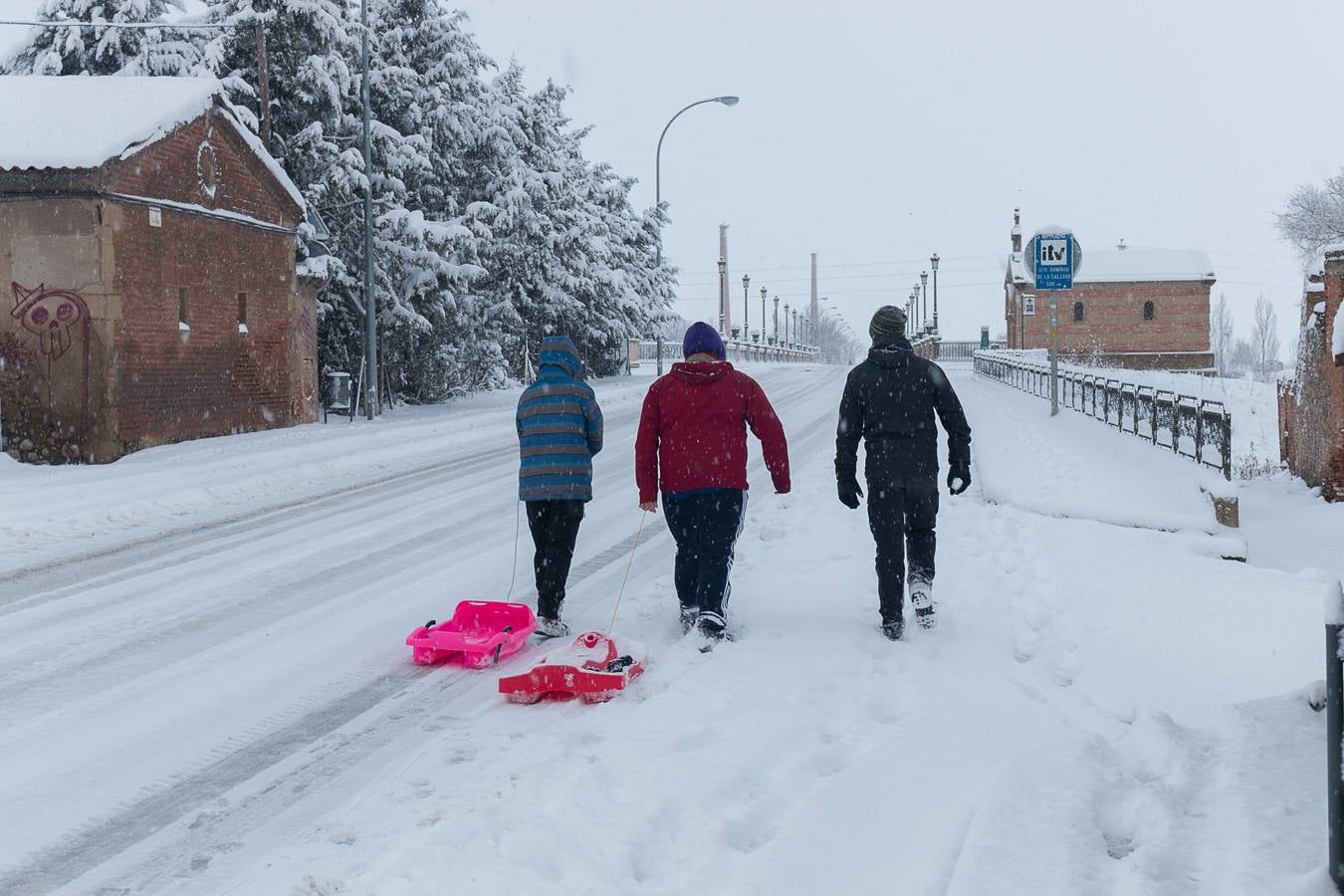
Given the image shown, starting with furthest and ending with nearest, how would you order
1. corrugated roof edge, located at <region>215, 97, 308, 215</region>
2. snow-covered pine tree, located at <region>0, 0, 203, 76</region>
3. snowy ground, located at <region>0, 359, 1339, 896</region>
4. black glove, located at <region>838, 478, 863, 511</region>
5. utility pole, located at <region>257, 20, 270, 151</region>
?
snow-covered pine tree, located at <region>0, 0, 203, 76</region> → utility pole, located at <region>257, 20, 270, 151</region> → corrugated roof edge, located at <region>215, 97, 308, 215</region> → black glove, located at <region>838, 478, 863, 511</region> → snowy ground, located at <region>0, 359, 1339, 896</region>

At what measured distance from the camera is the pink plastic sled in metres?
6.27

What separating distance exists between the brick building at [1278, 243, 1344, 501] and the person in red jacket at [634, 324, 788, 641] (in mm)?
7828

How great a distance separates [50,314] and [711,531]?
15195 mm

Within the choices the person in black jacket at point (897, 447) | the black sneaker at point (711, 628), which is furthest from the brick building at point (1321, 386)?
the black sneaker at point (711, 628)

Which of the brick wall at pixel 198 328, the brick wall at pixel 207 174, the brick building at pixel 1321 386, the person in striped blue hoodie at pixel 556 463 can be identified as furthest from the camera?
the brick wall at pixel 207 174

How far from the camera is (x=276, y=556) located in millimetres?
9602

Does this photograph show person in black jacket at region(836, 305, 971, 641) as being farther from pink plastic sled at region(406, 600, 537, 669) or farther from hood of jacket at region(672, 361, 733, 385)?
pink plastic sled at region(406, 600, 537, 669)

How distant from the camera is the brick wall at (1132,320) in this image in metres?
77.9

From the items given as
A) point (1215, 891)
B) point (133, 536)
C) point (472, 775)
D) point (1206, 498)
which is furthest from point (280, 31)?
point (1215, 891)

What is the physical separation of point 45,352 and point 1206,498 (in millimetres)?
16717

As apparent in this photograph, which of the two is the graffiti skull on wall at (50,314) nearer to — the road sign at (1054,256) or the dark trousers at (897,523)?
the dark trousers at (897,523)

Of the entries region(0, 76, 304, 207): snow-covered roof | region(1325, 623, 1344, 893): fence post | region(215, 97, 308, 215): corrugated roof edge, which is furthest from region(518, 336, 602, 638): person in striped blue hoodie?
region(215, 97, 308, 215): corrugated roof edge

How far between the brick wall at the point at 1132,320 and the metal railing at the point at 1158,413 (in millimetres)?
52438

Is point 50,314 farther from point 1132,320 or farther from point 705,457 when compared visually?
point 1132,320
